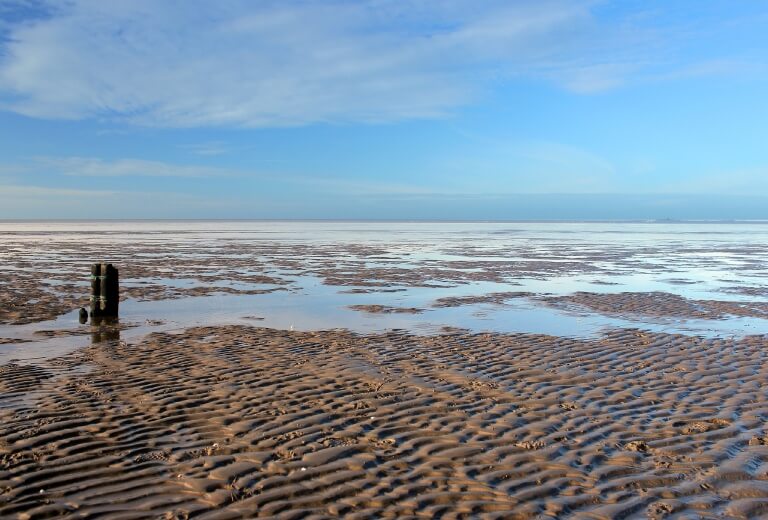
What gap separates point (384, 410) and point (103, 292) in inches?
396

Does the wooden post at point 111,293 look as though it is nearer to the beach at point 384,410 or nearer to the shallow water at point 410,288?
the shallow water at point 410,288

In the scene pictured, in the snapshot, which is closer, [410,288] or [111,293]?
[111,293]

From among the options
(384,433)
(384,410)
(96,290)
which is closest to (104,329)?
(96,290)

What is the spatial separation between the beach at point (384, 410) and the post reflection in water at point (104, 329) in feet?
0.42

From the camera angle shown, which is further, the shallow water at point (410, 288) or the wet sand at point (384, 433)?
the shallow water at point (410, 288)

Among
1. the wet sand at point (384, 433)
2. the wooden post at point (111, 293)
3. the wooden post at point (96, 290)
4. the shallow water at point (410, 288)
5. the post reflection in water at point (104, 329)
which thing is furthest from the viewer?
the wooden post at point (111, 293)

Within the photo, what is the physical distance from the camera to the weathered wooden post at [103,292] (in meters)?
15.2

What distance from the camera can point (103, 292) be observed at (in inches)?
600

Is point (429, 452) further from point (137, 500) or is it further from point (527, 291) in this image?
point (527, 291)

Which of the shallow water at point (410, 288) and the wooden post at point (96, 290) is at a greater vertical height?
A: the wooden post at point (96, 290)

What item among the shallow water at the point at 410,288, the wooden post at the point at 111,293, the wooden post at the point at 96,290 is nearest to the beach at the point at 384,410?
the shallow water at the point at 410,288

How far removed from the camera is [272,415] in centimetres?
780

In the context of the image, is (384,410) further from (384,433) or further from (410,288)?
(410,288)

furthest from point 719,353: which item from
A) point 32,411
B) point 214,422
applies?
point 32,411
